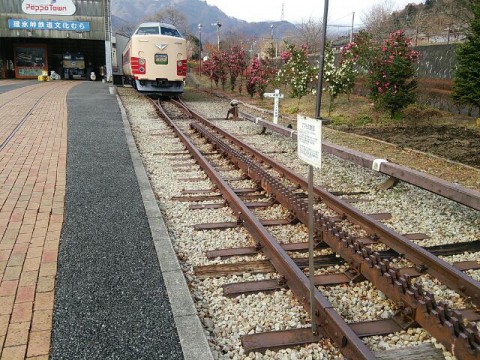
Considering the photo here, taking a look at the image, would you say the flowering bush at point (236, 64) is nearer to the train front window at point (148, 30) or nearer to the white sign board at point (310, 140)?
the train front window at point (148, 30)

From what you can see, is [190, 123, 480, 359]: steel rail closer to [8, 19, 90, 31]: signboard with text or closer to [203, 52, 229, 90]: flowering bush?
[203, 52, 229, 90]: flowering bush

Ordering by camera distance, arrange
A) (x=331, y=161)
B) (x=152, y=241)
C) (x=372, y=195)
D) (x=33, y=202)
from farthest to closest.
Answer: (x=331, y=161)
(x=372, y=195)
(x=33, y=202)
(x=152, y=241)

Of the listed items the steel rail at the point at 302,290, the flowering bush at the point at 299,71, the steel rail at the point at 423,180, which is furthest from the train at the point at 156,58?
the steel rail at the point at 302,290

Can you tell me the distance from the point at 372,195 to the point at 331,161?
231cm

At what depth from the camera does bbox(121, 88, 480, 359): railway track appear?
9.49 feet

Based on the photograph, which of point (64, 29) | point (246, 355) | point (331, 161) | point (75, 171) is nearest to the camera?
point (246, 355)

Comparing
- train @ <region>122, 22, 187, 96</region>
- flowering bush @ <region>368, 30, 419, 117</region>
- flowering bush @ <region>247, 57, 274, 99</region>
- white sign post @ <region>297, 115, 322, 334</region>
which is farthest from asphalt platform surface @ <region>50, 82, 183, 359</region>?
flowering bush @ <region>247, 57, 274, 99</region>

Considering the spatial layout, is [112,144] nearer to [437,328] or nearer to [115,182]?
[115,182]

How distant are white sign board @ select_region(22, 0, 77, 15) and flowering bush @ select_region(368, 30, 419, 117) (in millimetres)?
28952

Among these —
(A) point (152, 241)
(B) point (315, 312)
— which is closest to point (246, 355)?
(B) point (315, 312)

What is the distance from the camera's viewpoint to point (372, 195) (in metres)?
6.29

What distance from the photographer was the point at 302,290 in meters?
3.45

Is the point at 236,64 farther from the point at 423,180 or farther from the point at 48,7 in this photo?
the point at 423,180

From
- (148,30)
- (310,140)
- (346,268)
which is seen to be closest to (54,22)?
(148,30)
